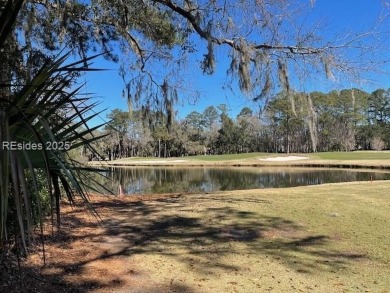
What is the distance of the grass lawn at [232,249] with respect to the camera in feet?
13.4

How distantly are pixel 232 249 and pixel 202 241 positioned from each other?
58 cm

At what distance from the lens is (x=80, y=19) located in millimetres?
8727

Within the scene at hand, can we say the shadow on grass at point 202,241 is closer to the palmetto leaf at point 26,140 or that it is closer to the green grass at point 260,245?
the green grass at point 260,245

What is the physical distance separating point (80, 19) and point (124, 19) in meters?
1.01

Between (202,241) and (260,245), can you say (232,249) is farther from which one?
(202,241)

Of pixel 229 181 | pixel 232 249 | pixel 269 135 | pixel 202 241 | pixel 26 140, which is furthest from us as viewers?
pixel 269 135

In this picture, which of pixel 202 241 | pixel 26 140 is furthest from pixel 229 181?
pixel 26 140

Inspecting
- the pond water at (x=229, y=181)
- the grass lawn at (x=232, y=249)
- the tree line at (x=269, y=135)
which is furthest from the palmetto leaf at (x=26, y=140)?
the tree line at (x=269, y=135)

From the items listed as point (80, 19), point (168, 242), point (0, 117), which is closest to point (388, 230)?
point (168, 242)

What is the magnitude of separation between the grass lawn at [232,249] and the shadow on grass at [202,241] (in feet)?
0.04

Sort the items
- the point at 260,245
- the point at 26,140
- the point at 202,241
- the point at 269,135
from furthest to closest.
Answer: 1. the point at 269,135
2. the point at 202,241
3. the point at 260,245
4. the point at 26,140

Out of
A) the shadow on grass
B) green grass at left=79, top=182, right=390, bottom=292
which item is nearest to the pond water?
the shadow on grass

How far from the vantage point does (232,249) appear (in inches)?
205

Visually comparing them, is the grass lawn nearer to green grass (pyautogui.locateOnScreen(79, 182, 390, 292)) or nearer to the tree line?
green grass (pyautogui.locateOnScreen(79, 182, 390, 292))
